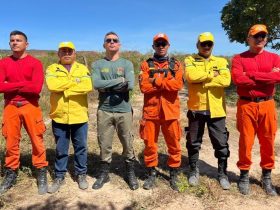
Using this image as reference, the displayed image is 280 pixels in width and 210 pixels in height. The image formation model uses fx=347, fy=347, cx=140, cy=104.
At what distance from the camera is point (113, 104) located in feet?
18.0

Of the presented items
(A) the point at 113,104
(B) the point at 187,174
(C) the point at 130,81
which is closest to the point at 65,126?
(A) the point at 113,104

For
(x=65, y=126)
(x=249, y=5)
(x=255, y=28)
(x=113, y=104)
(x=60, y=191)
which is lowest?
(x=60, y=191)

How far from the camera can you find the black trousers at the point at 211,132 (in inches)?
219

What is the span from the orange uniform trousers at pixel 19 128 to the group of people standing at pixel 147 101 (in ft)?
0.05

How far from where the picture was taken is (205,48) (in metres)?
5.40

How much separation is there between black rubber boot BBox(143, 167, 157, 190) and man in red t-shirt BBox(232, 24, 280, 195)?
4.61ft

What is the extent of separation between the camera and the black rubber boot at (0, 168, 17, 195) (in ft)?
18.2

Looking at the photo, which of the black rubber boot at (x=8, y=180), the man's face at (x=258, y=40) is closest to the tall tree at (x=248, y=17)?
the man's face at (x=258, y=40)

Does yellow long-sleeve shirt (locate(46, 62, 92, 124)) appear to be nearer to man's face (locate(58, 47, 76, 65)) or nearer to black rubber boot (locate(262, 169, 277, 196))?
man's face (locate(58, 47, 76, 65))

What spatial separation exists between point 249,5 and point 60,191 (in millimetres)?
12115

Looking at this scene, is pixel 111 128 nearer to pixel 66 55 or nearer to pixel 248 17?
pixel 66 55

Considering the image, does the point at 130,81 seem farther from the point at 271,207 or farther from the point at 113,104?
the point at 271,207

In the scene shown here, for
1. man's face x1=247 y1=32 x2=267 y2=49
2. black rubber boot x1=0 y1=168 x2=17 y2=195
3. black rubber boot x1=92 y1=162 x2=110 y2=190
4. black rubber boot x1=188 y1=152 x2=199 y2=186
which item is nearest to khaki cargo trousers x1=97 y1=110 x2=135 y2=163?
black rubber boot x1=92 y1=162 x2=110 y2=190

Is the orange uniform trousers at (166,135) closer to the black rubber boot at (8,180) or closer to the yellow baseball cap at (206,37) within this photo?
the yellow baseball cap at (206,37)
